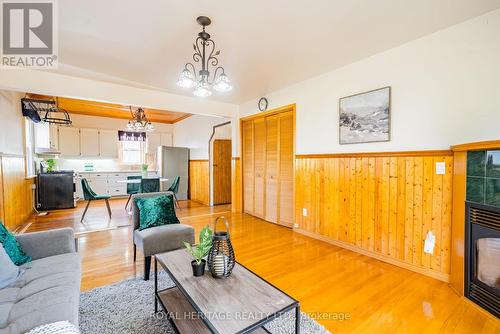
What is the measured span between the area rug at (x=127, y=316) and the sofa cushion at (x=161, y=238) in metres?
0.37

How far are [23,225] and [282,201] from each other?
480 cm

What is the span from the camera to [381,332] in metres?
1.56

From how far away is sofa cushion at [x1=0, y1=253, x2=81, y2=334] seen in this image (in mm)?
1065

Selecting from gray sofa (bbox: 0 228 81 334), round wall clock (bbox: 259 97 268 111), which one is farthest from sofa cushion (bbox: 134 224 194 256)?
round wall clock (bbox: 259 97 268 111)

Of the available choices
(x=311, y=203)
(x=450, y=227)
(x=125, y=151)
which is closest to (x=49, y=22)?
(x=311, y=203)

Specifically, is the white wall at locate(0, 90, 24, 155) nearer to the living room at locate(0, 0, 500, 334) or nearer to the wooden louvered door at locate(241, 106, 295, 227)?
the living room at locate(0, 0, 500, 334)

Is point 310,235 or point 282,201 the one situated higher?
point 282,201

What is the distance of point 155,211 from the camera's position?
103 inches

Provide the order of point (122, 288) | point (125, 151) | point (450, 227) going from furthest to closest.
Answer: point (125, 151), point (450, 227), point (122, 288)

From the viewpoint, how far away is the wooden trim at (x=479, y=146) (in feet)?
5.51

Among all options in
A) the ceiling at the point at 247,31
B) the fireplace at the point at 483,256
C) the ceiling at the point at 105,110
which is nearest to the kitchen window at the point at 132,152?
the ceiling at the point at 105,110

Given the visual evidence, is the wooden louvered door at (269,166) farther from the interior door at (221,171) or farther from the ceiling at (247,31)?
the interior door at (221,171)

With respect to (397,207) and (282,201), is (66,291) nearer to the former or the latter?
(397,207)

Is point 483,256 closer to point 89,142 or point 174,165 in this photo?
point 174,165
